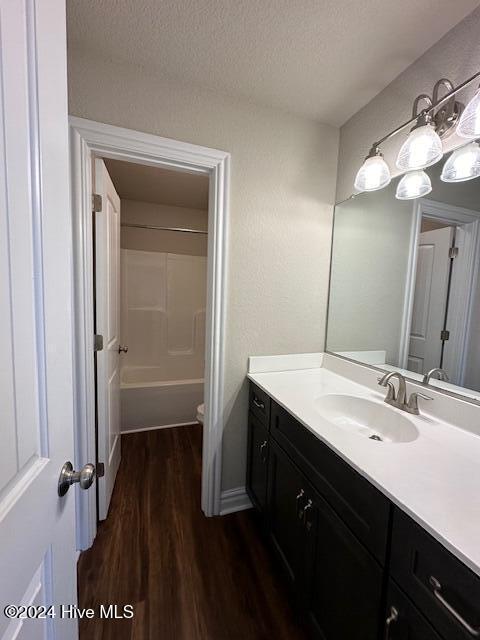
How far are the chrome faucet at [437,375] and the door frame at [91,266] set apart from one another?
37.8 inches

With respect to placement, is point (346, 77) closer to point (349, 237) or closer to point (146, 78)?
point (349, 237)

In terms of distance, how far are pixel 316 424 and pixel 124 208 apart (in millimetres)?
2905

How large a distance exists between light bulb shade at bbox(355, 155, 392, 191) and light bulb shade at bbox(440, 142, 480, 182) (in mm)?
244

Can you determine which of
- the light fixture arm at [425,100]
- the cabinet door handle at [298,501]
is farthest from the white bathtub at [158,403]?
the light fixture arm at [425,100]

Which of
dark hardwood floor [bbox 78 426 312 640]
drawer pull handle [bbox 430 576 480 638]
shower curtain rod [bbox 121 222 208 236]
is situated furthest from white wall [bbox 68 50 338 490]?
shower curtain rod [bbox 121 222 208 236]

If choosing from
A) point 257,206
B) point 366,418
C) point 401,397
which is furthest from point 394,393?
point 257,206

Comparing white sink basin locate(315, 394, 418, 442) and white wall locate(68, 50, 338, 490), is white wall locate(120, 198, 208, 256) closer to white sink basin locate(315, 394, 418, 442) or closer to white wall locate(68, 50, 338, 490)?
white wall locate(68, 50, 338, 490)

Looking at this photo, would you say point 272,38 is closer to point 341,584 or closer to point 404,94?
point 404,94

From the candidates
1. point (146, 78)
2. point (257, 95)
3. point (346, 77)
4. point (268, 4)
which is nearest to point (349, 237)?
point (346, 77)

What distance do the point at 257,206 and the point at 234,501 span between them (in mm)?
1739

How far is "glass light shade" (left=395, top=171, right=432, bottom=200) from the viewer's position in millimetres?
1185

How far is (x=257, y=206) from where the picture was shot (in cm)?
150

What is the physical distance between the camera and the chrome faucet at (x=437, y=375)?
1125mm

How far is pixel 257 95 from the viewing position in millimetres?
1397
